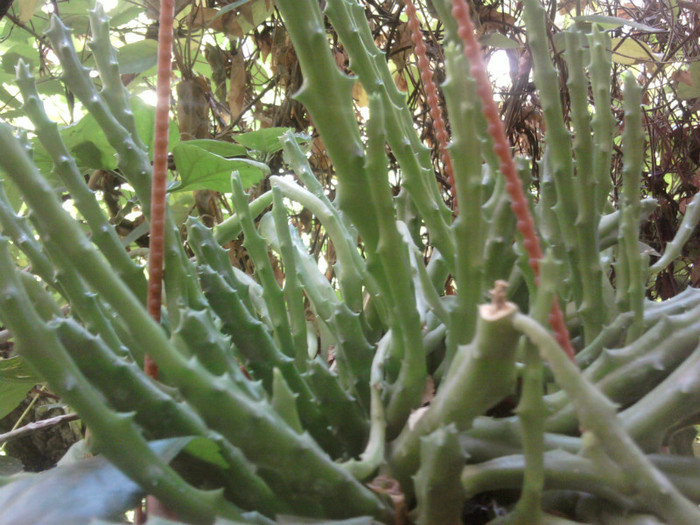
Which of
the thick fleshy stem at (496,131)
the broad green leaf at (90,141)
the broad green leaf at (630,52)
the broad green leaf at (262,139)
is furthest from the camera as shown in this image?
the broad green leaf at (630,52)

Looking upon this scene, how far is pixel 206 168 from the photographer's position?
0.65 meters

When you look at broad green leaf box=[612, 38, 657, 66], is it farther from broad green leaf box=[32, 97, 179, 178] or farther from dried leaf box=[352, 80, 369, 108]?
broad green leaf box=[32, 97, 179, 178]

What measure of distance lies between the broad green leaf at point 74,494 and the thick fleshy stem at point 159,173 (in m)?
0.06

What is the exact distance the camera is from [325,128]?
0.23m

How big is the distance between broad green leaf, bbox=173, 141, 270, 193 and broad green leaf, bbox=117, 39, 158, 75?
25 centimetres

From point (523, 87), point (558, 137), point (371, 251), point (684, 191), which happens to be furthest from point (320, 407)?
point (684, 191)

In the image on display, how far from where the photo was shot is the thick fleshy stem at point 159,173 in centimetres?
26

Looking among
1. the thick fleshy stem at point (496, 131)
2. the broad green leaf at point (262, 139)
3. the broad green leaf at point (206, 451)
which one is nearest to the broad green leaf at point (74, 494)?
the broad green leaf at point (206, 451)

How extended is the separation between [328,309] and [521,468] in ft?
0.76

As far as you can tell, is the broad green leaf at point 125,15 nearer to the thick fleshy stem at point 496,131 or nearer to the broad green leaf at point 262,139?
the broad green leaf at point 262,139

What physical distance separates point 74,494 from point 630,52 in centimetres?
105

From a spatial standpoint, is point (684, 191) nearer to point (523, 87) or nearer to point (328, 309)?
point (523, 87)

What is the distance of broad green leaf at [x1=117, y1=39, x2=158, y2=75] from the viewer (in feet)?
2.61

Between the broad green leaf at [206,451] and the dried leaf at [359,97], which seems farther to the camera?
the dried leaf at [359,97]
